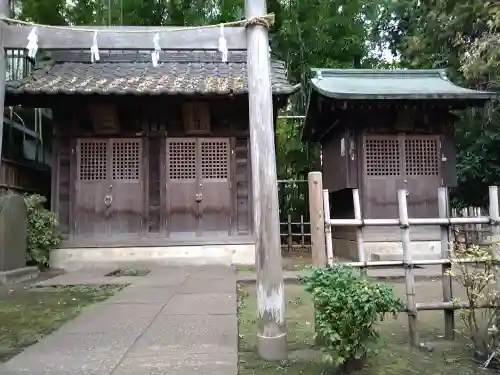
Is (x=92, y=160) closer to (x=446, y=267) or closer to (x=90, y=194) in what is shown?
(x=90, y=194)

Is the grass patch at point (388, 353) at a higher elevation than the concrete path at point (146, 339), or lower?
lower

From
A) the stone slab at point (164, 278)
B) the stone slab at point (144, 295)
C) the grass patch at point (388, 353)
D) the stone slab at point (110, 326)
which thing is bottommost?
the grass patch at point (388, 353)

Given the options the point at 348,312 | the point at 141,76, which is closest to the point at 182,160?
the point at 141,76

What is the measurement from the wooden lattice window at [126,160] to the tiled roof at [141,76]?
1.35 m

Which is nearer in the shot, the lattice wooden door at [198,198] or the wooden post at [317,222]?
the wooden post at [317,222]

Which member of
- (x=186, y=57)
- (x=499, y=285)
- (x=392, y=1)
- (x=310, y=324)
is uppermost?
(x=392, y=1)

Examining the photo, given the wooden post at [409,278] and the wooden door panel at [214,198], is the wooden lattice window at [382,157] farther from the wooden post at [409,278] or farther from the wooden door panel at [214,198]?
the wooden post at [409,278]

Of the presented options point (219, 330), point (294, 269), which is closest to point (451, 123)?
point (294, 269)

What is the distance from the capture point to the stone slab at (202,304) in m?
5.29

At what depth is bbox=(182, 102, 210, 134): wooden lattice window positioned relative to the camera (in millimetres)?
9586

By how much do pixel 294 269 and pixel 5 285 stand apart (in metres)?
5.22

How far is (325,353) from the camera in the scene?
10.6 feet

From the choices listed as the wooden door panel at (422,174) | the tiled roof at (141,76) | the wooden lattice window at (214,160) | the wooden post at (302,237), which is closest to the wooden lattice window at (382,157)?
the wooden door panel at (422,174)

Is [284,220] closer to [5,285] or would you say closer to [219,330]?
[5,285]
